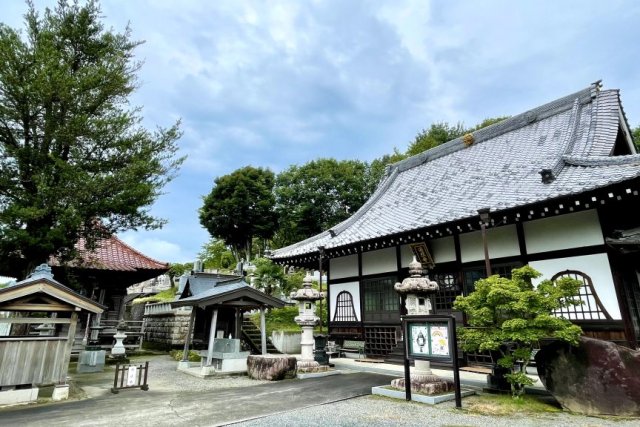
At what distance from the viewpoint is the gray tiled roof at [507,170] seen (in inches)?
339

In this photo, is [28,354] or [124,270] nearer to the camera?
[28,354]

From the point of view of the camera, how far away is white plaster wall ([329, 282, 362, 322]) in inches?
514

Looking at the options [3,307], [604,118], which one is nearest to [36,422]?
[3,307]

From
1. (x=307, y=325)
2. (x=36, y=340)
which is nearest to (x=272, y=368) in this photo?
(x=307, y=325)

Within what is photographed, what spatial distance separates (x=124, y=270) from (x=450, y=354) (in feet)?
44.0

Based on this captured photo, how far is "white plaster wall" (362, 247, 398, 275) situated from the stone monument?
458 cm

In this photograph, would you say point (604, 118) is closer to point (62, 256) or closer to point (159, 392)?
point (159, 392)

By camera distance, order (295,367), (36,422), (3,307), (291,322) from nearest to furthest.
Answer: (36,422), (3,307), (295,367), (291,322)

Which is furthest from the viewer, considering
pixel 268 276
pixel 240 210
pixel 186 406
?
pixel 240 210

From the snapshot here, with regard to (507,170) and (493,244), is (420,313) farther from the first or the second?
(507,170)

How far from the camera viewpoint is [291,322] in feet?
59.0

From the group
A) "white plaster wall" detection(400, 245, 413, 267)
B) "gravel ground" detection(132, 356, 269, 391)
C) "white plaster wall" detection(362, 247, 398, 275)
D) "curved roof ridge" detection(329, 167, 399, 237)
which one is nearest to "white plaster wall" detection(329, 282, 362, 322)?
"white plaster wall" detection(362, 247, 398, 275)

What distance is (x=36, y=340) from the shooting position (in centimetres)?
687

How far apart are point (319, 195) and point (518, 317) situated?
73.1 ft
